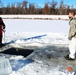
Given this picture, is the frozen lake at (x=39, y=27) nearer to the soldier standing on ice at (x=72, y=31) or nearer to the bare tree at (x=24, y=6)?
the soldier standing on ice at (x=72, y=31)

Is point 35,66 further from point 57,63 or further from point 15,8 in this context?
point 15,8

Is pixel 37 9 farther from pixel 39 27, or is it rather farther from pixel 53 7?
pixel 39 27

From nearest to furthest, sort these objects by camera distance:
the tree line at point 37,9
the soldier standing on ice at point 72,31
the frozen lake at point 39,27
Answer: the soldier standing on ice at point 72,31 → the frozen lake at point 39,27 → the tree line at point 37,9

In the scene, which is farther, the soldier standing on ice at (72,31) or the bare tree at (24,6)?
the bare tree at (24,6)

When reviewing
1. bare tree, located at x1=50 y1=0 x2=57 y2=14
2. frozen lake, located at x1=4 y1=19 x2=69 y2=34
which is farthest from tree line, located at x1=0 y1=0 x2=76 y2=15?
frozen lake, located at x1=4 y1=19 x2=69 y2=34

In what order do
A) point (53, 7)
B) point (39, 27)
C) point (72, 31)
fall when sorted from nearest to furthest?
point (72, 31) < point (39, 27) < point (53, 7)

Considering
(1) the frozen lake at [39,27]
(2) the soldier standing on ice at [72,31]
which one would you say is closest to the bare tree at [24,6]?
(1) the frozen lake at [39,27]

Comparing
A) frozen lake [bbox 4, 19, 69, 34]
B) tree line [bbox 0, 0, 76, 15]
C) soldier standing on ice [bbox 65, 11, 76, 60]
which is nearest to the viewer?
soldier standing on ice [bbox 65, 11, 76, 60]

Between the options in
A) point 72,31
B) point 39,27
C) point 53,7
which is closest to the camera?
point 72,31

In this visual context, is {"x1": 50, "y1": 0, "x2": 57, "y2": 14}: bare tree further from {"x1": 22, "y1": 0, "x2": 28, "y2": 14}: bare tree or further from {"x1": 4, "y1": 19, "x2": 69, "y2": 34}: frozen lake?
{"x1": 4, "y1": 19, "x2": 69, "y2": 34}: frozen lake

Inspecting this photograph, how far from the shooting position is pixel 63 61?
27.5 ft

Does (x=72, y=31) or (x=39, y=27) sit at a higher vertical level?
(x=72, y=31)

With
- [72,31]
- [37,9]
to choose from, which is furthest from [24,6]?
[72,31]

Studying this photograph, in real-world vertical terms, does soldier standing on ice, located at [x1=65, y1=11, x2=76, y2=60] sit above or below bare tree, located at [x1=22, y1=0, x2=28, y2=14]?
above
